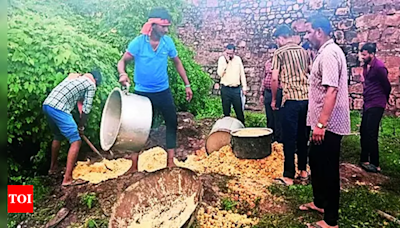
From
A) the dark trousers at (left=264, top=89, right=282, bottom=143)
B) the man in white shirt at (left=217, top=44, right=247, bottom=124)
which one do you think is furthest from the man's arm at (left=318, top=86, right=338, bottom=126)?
the man in white shirt at (left=217, top=44, right=247, bottom=124)

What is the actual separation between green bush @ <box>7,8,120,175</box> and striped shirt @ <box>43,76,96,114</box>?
0.27m

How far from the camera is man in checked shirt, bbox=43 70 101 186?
396 cm

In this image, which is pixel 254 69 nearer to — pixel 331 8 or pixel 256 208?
pixel 331 8

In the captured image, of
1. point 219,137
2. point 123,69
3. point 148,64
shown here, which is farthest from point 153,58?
point 219,137

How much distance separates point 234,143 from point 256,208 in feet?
5.03

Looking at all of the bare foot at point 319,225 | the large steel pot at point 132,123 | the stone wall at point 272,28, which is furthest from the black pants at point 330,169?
the stone wall at point 272,28

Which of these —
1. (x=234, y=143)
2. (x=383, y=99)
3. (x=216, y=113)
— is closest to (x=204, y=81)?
(x=216, y=113)

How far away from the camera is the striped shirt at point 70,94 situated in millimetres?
3945

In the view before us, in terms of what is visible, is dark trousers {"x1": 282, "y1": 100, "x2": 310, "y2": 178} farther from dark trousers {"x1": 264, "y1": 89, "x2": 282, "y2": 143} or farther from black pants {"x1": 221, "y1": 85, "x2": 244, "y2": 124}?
black pants {"x1": 221, "y1": 85, "x2": 244, "y2": 124}

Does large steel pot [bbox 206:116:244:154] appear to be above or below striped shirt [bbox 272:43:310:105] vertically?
below

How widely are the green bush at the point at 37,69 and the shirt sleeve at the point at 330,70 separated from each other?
9.69 feet

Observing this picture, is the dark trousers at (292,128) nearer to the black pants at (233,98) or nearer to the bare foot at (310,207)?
the bare foot at (310,207)

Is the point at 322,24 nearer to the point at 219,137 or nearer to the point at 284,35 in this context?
the point at 284,35

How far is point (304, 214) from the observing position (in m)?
3.39
